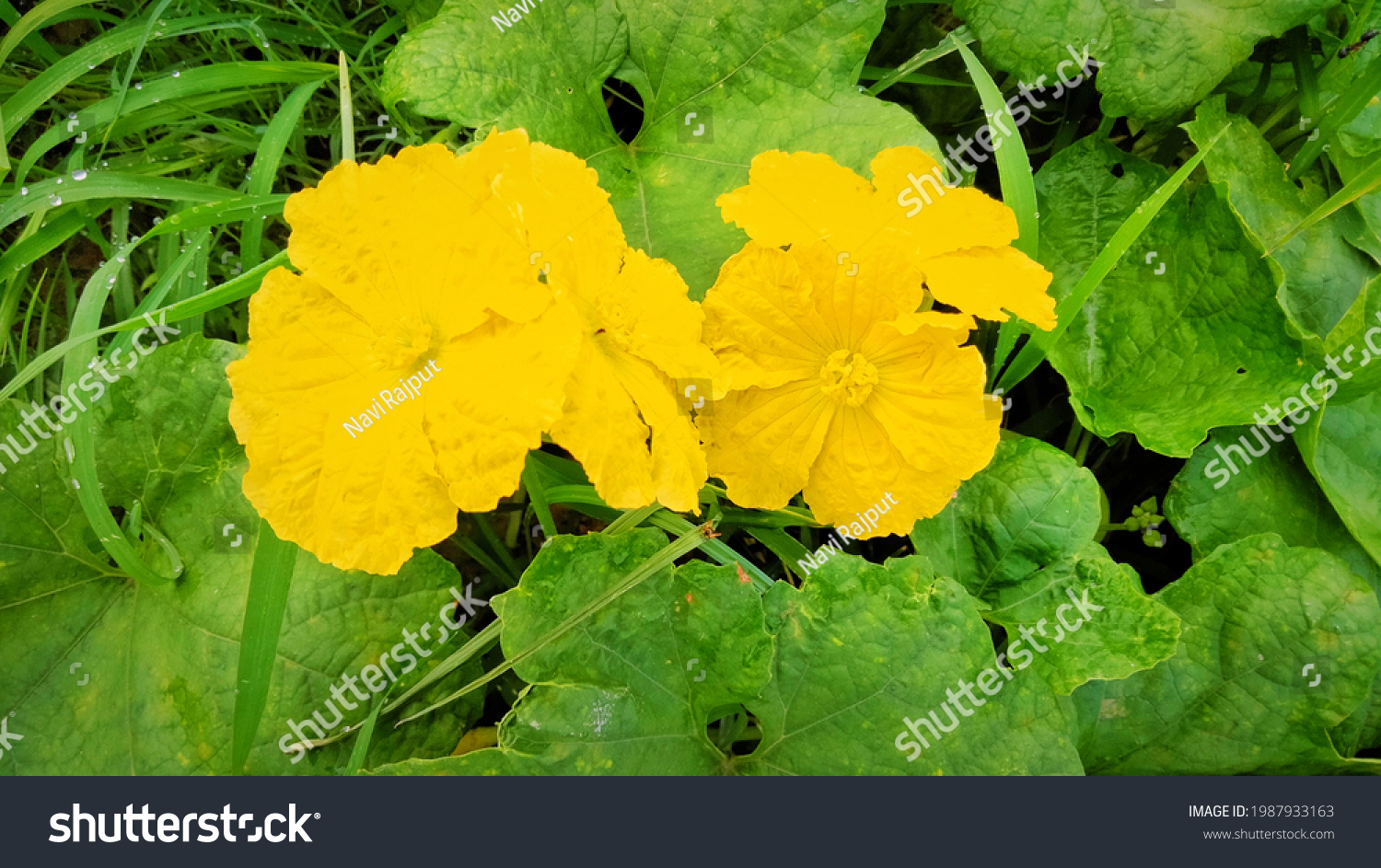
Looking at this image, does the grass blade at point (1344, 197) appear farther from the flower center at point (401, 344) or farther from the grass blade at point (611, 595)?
the flower center at point (401, 344)

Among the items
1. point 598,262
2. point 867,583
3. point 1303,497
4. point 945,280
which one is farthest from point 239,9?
point 1303,497

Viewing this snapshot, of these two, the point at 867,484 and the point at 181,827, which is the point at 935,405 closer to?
the point at 867,484

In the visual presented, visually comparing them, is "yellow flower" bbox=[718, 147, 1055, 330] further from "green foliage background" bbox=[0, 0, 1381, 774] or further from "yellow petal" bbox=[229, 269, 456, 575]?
"yellow petal" bbox=[229, 269, 456, 575]

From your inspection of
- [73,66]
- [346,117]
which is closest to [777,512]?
[346,117]

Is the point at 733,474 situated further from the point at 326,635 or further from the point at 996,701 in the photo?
the point at 326,635

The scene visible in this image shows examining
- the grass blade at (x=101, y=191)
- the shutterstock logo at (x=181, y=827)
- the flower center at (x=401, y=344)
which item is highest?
the grass blade at (x=101, y=191)

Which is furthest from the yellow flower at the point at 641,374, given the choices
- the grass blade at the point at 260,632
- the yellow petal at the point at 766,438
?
the grass blade at the point at 260,632
